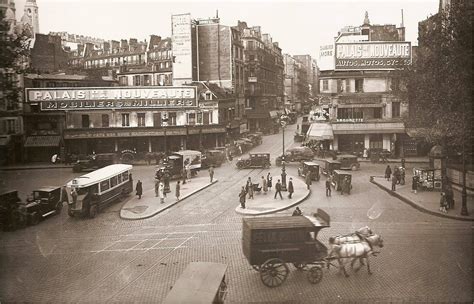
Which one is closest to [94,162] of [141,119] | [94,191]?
[141,119]

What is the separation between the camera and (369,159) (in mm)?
36344

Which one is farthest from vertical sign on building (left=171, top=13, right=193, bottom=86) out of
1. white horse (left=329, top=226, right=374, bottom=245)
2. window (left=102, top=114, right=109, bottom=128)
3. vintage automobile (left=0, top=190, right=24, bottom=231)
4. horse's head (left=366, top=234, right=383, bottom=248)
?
horse's head (left=366, top=234, right=383, bottom=248)

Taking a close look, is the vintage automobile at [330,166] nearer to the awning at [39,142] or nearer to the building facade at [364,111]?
the building facade at [364,111]

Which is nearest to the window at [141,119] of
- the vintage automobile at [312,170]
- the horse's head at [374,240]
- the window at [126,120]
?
the window at [126,120]

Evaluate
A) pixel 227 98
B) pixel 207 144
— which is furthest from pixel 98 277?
pixel 227 98

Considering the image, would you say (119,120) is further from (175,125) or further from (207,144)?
(207,144)

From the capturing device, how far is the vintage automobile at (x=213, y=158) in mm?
30280

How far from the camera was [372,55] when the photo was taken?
1276 inches

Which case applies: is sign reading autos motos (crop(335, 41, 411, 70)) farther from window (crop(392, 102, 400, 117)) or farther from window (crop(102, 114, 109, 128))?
window (crop(102, 114, 109, 128))

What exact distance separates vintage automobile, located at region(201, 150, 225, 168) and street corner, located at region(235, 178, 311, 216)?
8538 millimetres

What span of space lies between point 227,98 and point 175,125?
961cm

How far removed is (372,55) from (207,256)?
75.8ft

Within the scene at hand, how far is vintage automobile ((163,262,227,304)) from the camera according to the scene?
1045 centimetres

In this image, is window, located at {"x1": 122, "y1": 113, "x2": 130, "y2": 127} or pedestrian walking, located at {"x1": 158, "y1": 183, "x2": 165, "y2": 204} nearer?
pedestrian walking, located at {"x1": 158, "y1": 183, "x2": 165, "y2": 204}
